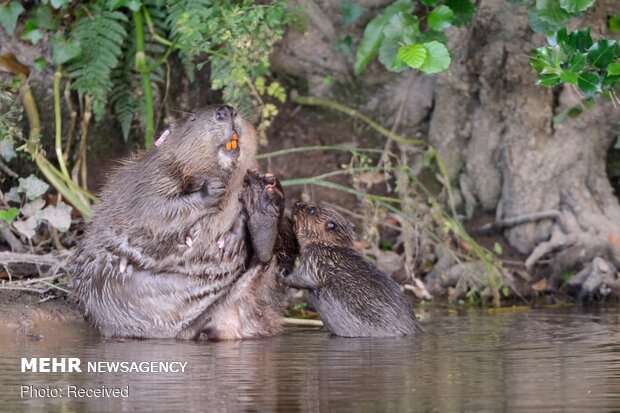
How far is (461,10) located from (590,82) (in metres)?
1.21

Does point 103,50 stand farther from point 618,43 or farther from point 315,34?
point 618,43

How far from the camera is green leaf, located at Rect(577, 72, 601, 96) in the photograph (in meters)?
5.72

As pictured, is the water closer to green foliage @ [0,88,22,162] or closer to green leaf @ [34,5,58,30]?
green foliage @ [0,88,22,162]

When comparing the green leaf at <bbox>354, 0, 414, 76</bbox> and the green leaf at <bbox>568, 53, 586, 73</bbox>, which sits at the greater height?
the green leaf at <bbox>354, 0, 414, 76</bbox>

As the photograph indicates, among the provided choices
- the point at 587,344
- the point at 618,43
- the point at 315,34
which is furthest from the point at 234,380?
the point at 315,34

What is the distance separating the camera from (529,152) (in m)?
7.60

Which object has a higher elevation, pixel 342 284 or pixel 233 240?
pixel 233 240

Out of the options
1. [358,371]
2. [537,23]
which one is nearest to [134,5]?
[537,23]

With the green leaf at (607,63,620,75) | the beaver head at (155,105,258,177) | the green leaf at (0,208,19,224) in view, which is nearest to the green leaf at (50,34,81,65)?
the green leaf at (0,208,19,224)

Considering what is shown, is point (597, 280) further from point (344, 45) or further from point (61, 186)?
point (61, 186)

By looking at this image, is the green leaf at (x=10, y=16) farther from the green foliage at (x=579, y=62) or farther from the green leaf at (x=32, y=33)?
the green foliage at (x=579, y=62)

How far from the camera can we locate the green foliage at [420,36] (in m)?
6.26

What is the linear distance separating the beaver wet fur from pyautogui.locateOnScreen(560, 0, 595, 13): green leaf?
153cm

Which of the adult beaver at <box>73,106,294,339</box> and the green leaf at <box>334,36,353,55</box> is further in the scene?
the green leaf at <box>334,36,353,55</box>
